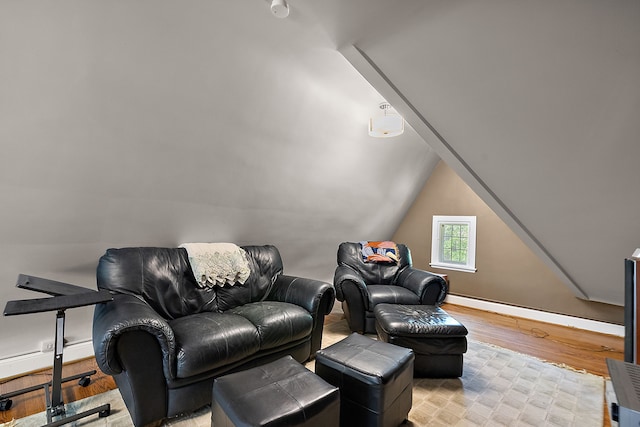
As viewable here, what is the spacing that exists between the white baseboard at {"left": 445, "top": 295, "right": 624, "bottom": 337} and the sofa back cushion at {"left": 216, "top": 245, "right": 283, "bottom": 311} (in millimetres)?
3029

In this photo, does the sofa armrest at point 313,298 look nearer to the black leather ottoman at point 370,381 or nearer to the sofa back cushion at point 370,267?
the black leather ottoman at point 370,381

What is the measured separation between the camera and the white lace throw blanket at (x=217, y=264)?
2426mm

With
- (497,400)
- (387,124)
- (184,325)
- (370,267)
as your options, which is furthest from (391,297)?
(184,325)

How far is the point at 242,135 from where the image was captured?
2404mm

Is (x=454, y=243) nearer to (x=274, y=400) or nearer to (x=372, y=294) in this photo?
(x=372, y=294)

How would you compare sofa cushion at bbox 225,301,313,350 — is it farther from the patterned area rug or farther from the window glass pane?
the window glass pane

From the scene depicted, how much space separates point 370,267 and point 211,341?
89.2 inches

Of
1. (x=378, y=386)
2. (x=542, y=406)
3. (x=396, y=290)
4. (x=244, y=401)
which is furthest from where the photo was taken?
(x=396, y=290)

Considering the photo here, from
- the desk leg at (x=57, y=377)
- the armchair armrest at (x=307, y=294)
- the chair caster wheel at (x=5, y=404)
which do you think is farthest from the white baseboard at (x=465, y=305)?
the armchair armrest at (x=307, y=294)

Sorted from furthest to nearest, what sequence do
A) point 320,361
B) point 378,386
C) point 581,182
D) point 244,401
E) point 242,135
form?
point 242,135 → point 581,182 → point 320,361 → point 378,386 → point 244,401

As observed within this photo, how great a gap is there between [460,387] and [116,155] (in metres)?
3.00

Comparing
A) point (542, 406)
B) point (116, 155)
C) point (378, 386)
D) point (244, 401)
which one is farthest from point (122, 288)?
point (542, 406)

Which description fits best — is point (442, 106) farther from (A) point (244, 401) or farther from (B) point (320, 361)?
(A) point (244, 401)

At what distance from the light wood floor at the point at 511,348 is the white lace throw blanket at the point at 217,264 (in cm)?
96
